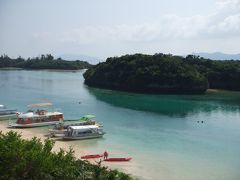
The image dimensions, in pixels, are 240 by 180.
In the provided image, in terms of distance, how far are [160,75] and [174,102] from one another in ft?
51.0

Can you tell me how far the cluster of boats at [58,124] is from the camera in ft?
123

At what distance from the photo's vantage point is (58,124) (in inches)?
1596

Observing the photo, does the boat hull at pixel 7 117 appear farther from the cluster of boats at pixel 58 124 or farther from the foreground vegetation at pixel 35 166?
the foreground vegetation at pixel 35 166

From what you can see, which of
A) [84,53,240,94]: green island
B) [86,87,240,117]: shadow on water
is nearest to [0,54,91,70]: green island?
[84,53,240,94]: green island

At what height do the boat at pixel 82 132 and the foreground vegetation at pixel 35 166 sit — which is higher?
the foreground vegetation at pixel 35 166

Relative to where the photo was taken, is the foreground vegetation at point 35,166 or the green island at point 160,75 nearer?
the foreground vegetation at point 35,166

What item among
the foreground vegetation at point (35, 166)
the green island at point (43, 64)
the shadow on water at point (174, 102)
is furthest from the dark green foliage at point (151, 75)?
the green island at point (43, 64)

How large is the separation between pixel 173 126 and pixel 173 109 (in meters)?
13.3

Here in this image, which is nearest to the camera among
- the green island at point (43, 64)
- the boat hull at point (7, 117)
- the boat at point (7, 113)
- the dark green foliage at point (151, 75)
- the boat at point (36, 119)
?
the boat at point (36, 119)

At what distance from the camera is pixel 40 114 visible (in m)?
43.6

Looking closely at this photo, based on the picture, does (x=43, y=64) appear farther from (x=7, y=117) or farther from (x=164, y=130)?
(x=164, y=130)

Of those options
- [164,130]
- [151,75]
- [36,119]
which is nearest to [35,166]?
[36,119]

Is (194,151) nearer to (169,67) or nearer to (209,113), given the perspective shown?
(209,113)

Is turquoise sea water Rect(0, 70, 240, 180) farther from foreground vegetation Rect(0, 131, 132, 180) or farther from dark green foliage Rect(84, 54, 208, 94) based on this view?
foreground vegetation Rect(0, 131, 132, 180)
